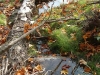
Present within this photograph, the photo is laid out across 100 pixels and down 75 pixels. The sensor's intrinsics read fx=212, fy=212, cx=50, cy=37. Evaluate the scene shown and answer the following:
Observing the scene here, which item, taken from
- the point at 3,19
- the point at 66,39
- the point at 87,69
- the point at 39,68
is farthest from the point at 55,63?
the point at 3,19

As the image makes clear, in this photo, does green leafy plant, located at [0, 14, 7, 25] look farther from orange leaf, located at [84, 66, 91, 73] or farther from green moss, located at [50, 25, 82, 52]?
orange leaf, located at [84, 66, 91, 73]

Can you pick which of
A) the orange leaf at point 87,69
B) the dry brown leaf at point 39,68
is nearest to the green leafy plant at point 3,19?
the dry brown leaf at point 39,68

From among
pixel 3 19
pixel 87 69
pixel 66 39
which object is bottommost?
pixel 87 69

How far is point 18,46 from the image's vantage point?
4859 mm

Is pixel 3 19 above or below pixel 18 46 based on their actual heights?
above

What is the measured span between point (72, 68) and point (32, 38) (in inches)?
67.3

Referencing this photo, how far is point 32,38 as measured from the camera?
5914 millimetres

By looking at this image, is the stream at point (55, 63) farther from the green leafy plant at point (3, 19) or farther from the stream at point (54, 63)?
the green leafy plant at point (3, 19)

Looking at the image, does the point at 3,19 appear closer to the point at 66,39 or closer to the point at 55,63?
the point at 66,39

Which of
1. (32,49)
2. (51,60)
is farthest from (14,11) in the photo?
(51,60)

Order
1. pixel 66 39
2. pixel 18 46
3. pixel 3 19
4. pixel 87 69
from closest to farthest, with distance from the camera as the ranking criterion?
pixel 87 69 < pixel 18 46 < pixel 66 39 < pixel 3 19

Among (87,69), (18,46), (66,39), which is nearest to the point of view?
(87,69)

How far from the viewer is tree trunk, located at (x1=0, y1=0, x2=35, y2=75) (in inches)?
166

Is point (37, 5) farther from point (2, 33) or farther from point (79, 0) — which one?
point (2, 33)
